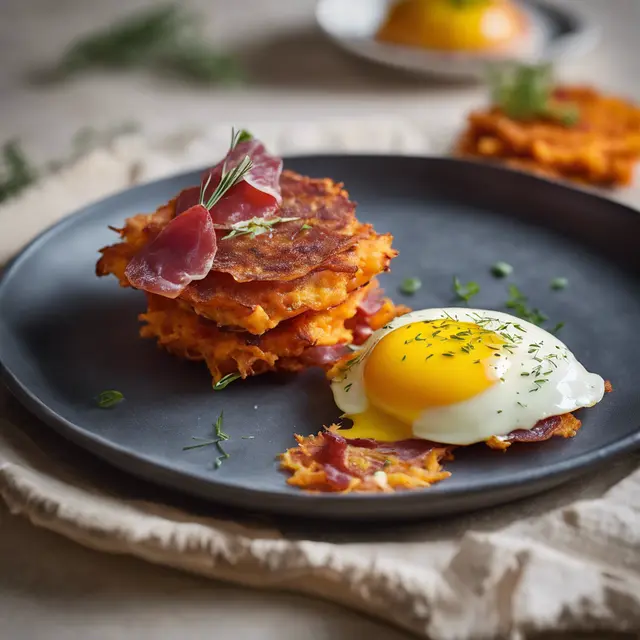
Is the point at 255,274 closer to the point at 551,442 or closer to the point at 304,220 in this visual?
the point at 304,220

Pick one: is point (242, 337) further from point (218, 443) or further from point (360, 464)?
point (360, 464)

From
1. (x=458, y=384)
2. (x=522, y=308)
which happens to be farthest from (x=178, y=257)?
(x=522, y=308)

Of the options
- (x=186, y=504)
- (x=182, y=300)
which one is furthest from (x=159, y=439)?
(x=182, y=300)

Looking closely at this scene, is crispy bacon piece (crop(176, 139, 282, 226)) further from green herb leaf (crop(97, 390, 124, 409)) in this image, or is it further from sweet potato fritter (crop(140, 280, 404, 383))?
green herb leaf (crop(97, 390, 124, 409))

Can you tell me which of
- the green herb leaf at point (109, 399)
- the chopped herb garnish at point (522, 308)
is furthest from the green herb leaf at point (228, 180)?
the chopped herb garnish at point (522, 308)

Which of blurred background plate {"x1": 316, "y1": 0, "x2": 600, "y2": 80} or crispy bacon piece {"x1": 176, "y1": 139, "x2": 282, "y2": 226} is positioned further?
blurred background plate {"x1": 316, "y1": 0, "x2": 600, "y2": 80}

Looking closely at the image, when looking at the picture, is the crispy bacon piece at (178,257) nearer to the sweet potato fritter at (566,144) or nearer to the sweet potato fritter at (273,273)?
the sweet potato fritter at (273,273)

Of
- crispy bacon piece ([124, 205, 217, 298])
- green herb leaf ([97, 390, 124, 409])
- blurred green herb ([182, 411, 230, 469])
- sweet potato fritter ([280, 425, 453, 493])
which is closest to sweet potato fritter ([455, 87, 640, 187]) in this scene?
crispy bacon piece ([124, 205, 217, 298])
